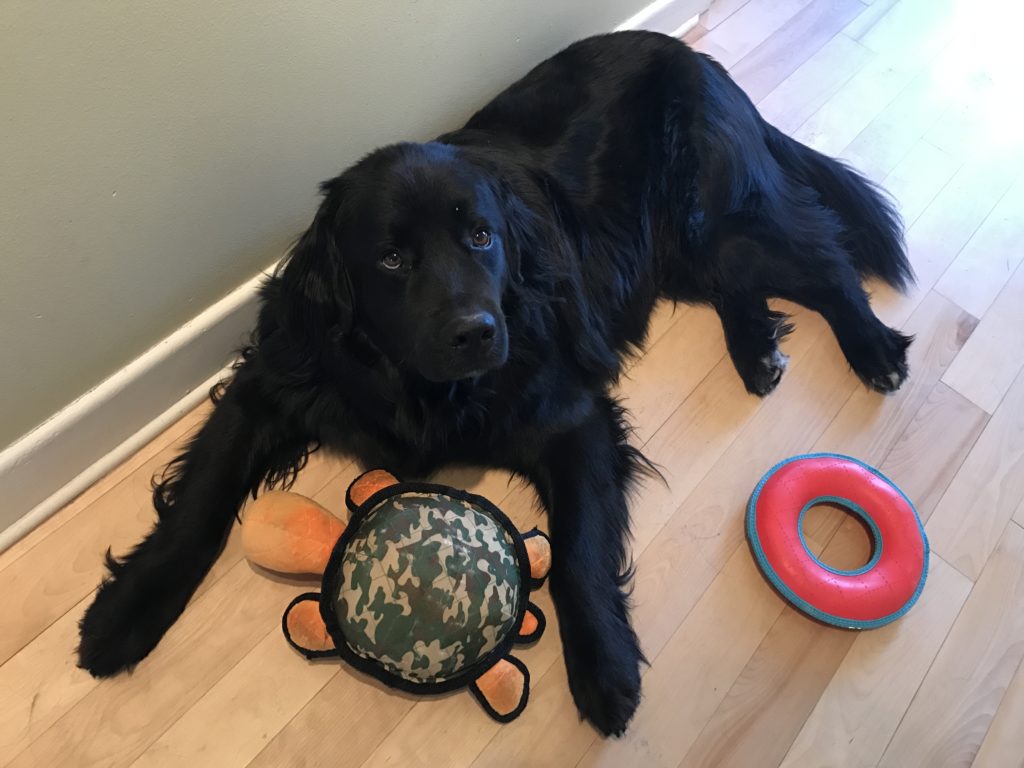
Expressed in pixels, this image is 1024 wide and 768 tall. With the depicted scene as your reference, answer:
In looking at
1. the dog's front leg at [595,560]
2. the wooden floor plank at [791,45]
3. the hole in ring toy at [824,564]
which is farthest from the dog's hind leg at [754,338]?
the wooden floor plank at [791,45]

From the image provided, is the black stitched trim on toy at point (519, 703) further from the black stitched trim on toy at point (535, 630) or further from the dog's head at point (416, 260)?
the dog's head at point (416, 260)

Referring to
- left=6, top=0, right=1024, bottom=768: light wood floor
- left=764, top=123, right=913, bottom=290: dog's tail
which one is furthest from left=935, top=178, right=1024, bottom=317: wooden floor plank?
left=764, top=123, right=913, bottom=290: dog's tail

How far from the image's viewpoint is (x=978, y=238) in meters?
2.15

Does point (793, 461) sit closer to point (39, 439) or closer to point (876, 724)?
point (876, 724)

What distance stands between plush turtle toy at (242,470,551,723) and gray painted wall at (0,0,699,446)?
49 cm

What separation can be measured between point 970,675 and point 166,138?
1830 millimetres

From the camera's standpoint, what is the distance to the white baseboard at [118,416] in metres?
1.52

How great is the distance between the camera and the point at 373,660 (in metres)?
1.31

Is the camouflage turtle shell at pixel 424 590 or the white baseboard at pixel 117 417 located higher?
the white baseboard at pixel 117 417

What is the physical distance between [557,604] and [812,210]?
3.87 ft

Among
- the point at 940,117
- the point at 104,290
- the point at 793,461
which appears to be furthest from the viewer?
the point at 940,117

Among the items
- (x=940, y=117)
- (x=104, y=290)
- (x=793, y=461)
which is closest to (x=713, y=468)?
(x=793, y=461)

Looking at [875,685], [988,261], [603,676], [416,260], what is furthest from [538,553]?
[988,261]

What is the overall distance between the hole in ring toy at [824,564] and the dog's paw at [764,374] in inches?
8.7
